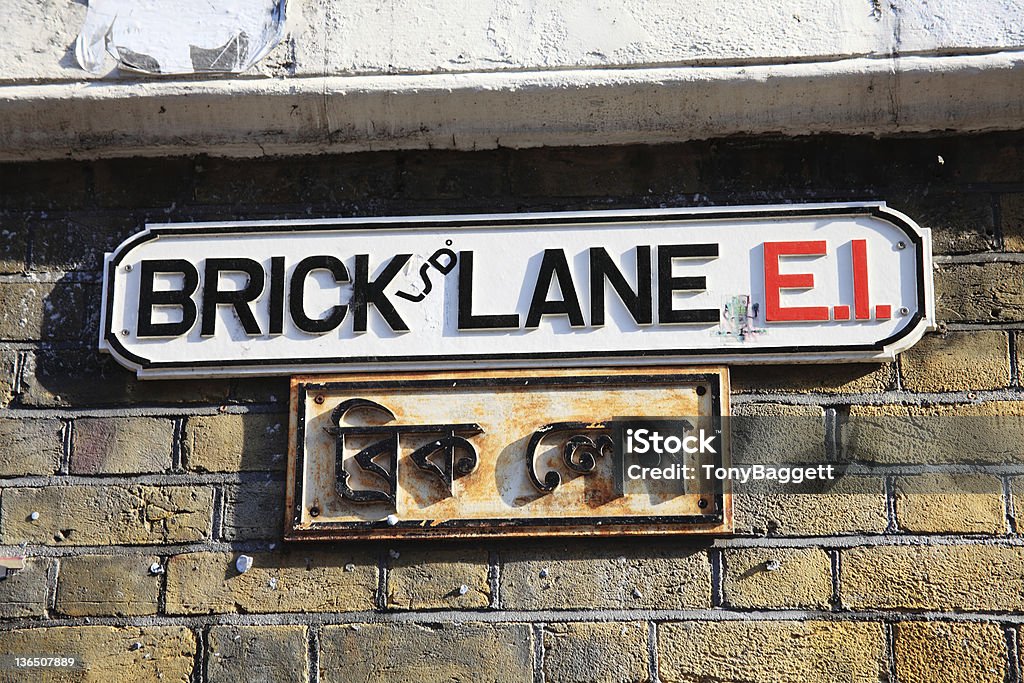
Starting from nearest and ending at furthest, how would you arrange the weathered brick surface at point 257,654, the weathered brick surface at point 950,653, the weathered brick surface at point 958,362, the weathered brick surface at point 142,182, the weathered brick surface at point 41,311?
the weathered brick surface at point 950,653
the weathered brick surface at point 257,654
the weathered brick surface at point 958,362
the weathered brick surface at point 41,311
the weathered brick surface at point 142,182

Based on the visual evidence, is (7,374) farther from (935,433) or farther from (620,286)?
(935,433)

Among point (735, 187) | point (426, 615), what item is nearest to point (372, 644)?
point (426, 615)

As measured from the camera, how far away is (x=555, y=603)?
112 inches

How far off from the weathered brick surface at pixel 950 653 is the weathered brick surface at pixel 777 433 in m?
0.46

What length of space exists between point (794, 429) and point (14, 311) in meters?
2.07

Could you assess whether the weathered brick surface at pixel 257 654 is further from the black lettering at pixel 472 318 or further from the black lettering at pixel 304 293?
the black lettering at pixel 472 318

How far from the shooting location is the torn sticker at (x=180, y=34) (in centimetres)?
318

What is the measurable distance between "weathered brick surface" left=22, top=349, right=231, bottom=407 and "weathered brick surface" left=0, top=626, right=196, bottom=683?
0.58 meters

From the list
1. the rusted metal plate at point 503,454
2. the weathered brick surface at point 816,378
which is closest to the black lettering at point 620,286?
the rusted metal plate at point 503,454

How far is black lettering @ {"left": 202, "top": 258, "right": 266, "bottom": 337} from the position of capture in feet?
10.1

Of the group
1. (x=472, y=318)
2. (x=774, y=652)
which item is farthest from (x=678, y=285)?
(x=774, y=652)

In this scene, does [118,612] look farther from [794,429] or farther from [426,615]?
[794,429]

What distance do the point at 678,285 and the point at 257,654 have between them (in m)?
1.38

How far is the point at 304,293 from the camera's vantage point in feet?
10.2
